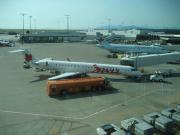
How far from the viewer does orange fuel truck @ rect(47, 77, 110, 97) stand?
43291mm

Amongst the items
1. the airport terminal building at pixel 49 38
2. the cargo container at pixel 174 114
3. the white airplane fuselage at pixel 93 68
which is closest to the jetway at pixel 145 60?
the white airplane fuselage at pixel 93 68

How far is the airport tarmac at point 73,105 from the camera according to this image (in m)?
30.6

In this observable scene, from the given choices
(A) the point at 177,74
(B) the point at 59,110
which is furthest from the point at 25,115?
(A) the point at 177,74

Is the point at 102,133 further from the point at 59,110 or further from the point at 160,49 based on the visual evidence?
the point at 160,49

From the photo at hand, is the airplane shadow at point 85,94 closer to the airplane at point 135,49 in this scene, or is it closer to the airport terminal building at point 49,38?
the airplane at point 135,49

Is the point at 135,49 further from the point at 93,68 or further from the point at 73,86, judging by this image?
the point at 73,86

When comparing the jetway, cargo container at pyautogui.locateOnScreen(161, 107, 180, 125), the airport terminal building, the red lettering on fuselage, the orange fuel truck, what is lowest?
cargo container at pyautogui.locateOnScreen(161, 107, 180, 125)

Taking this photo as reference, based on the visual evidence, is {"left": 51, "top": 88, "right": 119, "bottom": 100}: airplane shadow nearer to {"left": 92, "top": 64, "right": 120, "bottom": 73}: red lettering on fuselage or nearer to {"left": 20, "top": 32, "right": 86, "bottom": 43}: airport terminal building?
{"left": 92, "top": 64, "right": 120, "bottom": 73}: red lettering on fuselage

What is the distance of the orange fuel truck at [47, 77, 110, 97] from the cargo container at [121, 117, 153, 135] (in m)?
17.1

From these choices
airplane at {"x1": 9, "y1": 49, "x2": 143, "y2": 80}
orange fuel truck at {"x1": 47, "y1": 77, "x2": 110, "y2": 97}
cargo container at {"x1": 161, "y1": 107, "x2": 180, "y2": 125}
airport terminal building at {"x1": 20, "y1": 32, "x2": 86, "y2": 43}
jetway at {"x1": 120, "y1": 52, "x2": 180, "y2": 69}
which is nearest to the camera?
cargo container at {"x1": 161, "y1": 107, "x2": 180, "y2": 125}

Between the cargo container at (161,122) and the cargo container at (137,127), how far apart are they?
167 centimetres

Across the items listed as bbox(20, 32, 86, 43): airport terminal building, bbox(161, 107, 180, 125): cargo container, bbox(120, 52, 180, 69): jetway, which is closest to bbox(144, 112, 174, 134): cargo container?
bbox(161, 107, 180, 125): cargo container

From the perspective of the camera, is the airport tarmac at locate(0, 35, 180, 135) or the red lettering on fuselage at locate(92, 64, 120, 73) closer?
the airport tarmac at locate(0, 35, 180, 135)

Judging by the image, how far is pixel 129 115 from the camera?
34.6 metres
